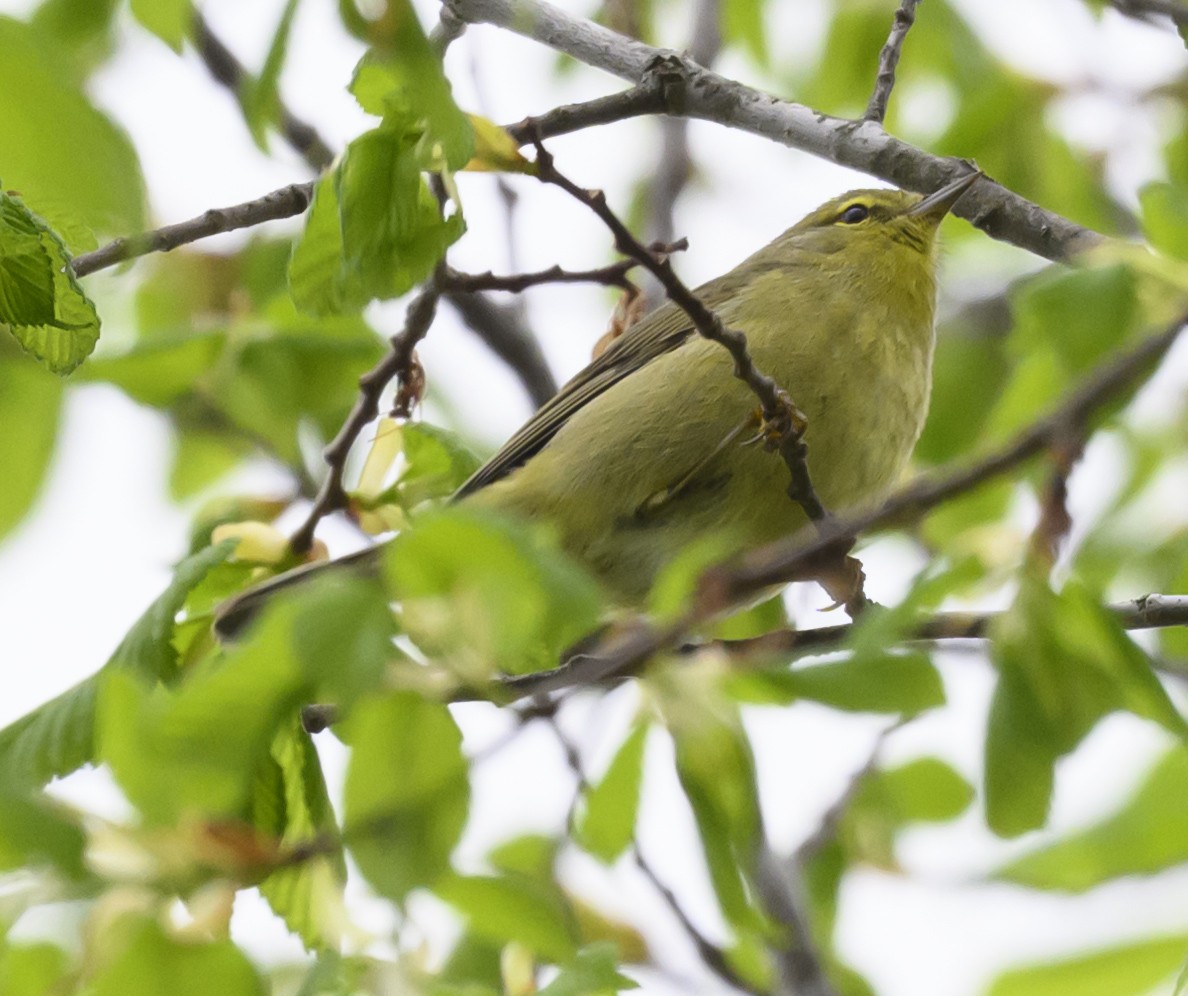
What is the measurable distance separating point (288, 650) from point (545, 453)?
3.28 metres

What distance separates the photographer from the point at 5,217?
2146 millimetres

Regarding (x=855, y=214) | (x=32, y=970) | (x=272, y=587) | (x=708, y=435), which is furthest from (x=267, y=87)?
(x=855, y=214)

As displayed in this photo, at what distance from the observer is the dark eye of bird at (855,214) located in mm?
5805

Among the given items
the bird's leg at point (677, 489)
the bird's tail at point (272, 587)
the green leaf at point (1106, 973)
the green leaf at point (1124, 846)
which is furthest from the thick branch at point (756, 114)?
the green leaf at point (1106, 973)

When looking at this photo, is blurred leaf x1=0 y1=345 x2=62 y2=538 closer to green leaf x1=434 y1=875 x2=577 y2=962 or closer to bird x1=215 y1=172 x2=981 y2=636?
bird x1=215 y1=172 x2=981 y2=636

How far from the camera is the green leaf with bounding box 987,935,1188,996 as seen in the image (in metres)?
2.42

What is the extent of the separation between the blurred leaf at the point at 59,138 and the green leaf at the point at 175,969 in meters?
0.86

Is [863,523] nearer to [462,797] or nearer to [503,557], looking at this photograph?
[503,557]

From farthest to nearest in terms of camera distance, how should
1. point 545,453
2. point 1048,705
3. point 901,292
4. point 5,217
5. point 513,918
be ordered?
1. point 901,292
2. point 545,453
3. point 5,217
4. point 513,918
5. point 1048,705

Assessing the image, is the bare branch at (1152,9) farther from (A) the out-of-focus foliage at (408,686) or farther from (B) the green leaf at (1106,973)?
(B) the green leaf at (1106,973)

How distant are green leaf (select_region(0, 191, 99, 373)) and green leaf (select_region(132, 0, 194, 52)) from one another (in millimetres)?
435

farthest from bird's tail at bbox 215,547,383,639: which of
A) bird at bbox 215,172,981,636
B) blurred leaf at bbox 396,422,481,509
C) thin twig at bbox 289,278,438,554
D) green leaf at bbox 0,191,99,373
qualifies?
green leaf at bbox 0,191,99,373

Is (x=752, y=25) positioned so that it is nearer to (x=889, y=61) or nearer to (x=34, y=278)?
(x=889, y=61)

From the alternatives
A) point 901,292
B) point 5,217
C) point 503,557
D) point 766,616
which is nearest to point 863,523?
point 503,557
